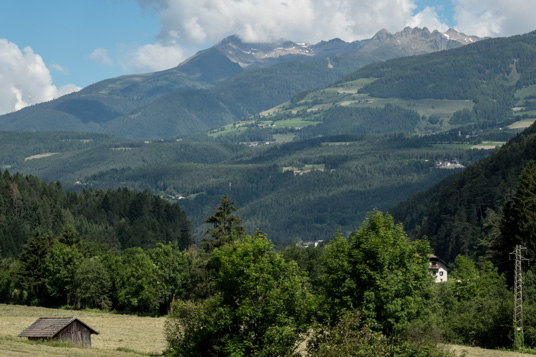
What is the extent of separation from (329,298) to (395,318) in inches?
203

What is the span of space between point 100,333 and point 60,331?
15277 mm

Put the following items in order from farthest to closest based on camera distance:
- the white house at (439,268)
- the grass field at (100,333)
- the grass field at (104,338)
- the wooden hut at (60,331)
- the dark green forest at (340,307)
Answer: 1. the white house at (439,268)
2. the wooden hut at (60,331)
3. the grass field at (100,333)
4. the grass field at (104,338)
5. the dark green forest at (340,307)

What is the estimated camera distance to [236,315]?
171 ft

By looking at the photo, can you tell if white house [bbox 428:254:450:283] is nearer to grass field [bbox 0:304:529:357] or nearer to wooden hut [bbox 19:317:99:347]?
grass field [bbox 0:304:529:357]

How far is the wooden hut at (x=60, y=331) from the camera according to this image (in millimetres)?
69375

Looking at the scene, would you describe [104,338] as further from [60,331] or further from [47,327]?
[60,331]

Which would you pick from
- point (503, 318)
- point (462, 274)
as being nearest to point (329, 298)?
point (503, 318)

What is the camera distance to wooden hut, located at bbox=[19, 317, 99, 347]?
69.4m

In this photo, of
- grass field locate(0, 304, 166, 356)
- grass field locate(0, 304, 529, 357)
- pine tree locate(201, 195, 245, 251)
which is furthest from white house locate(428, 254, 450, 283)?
pine tree locate(201, 195, 245, 251)

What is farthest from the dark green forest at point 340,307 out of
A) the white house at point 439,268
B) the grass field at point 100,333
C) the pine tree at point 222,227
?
the white house at point 439,268

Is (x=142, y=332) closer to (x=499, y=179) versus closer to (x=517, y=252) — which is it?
(x=517, y=252)

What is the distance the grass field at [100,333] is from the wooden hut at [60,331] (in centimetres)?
119

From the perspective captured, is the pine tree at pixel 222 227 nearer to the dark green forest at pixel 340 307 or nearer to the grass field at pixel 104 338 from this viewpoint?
the grass field at pixel 104 338

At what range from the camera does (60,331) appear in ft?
229
